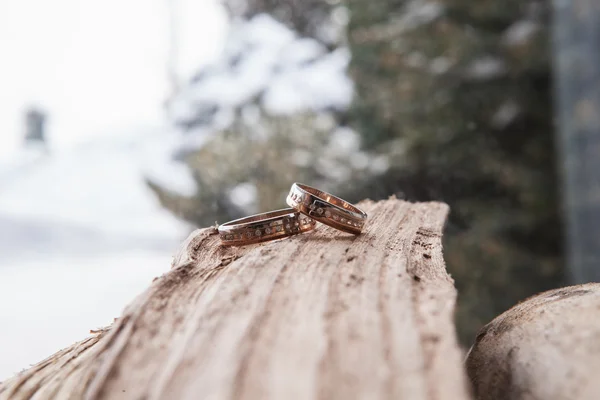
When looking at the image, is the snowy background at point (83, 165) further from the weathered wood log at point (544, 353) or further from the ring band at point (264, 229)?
the weathered wood log at point (544, 353)

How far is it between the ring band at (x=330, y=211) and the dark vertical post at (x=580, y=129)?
1597mm

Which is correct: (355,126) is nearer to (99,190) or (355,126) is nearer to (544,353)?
(99,190)

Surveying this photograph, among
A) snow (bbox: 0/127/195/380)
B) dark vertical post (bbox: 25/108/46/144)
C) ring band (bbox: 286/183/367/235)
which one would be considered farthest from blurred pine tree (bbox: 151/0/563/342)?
ring band (bbox: 286/183/367/235)

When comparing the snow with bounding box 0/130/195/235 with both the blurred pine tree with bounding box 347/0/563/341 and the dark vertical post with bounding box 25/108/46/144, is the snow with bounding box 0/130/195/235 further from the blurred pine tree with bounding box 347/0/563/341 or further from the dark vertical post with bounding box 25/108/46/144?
the blurred pine tree with bounding box 347/0/563/341

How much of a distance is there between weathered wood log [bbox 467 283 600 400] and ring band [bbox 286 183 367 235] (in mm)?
236

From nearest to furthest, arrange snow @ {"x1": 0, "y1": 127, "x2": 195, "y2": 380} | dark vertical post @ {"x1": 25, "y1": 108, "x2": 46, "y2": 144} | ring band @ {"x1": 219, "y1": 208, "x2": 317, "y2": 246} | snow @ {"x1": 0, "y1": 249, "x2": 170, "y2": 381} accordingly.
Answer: ring band @ {"x1": 219, "y1": 208, "x2": 317, "y2": 246} → snow @ {"x1": 0, "y1": 249, "x2": 170, "y2": 381} → snow @ {"x1": 0, "y1": 127, "x2": 195, "y2": 380} → dark vertical post @ {"x1": 25, "y1": 108, "x2": 46, "y2": 144}

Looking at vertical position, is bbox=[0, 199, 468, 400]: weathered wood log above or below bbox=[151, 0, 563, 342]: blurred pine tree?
below

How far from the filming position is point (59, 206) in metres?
1.66

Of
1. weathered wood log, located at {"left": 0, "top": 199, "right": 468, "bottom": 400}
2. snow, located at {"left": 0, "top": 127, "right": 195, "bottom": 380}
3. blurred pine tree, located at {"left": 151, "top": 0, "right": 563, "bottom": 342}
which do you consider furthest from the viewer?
blurred pine tree, located at {"left": 151, "top": 0, "right": 563, "bottom": 342}

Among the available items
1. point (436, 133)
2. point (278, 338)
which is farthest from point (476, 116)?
point (278, 338)

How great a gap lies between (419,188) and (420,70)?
0.50 m

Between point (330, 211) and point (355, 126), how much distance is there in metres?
1.52

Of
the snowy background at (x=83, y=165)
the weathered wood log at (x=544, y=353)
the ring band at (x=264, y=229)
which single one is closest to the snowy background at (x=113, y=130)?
the snowy background at (x=83, y=165)

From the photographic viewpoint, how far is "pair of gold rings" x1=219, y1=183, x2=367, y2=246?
71cm
